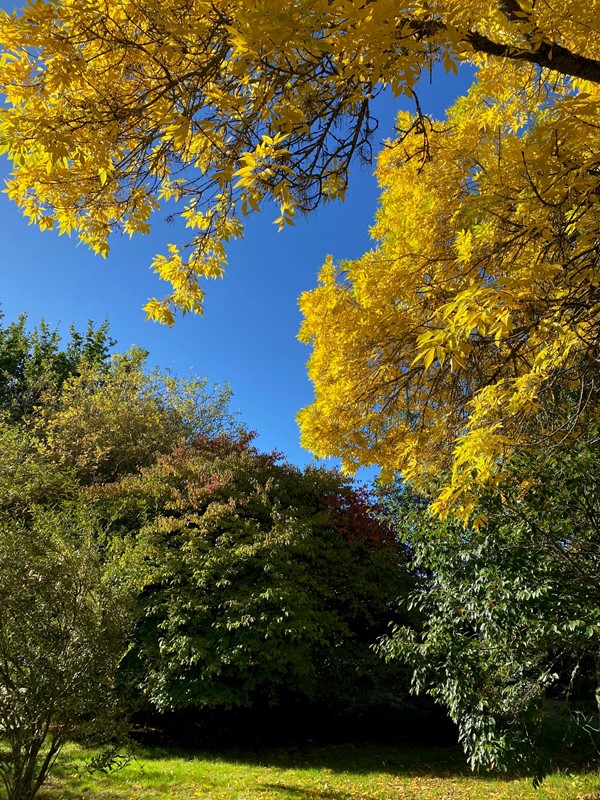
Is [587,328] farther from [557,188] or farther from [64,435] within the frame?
[64,435]

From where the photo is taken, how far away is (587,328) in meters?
2.83

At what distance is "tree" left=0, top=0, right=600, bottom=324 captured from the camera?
5.51ft

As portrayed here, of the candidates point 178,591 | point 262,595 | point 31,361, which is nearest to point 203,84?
point 262,595

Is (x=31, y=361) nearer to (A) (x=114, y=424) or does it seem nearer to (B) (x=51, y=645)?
(A) (x=114, y=424)

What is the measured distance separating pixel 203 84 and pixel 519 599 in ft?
16.1

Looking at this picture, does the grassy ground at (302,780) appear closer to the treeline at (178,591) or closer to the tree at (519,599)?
the treeline at (178,591)

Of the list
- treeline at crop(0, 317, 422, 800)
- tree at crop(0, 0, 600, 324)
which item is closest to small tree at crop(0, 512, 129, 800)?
treeline at crop(0, 317, 422, 800)

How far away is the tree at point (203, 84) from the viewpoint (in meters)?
1.68

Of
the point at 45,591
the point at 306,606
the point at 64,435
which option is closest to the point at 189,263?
the point at 45,591

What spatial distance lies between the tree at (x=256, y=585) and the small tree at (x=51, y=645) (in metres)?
1.65

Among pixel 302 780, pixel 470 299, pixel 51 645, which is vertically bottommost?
pixel 302 780

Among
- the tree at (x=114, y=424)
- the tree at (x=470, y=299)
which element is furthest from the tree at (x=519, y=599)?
the tree at (x=114, y=424)

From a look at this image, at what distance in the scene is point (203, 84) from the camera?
91.8 inches

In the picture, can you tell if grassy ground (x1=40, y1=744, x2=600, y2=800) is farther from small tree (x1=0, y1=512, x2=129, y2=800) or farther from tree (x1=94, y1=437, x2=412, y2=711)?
small tree (x1=0, y1=512, x2=129, y2=800)
